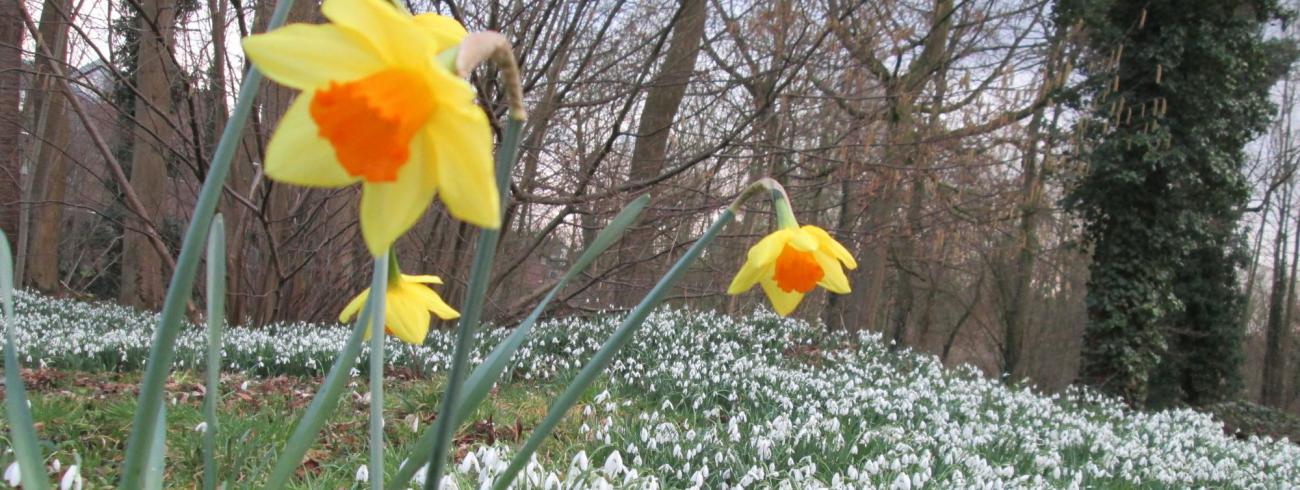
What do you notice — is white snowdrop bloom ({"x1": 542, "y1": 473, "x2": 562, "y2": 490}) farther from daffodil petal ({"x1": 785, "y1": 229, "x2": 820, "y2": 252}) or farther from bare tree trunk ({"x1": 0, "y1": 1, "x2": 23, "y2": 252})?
bare tree trunk ({"x1": 0, "y1": 1, "x2": 23, "y2": 252})

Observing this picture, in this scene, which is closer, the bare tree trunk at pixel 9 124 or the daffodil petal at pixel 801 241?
the daffodil petal at pixel 801 241

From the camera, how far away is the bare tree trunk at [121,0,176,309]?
6.23m

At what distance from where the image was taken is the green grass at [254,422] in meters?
2.88

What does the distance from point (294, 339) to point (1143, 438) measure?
5.97m

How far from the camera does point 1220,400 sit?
14016 millimetres

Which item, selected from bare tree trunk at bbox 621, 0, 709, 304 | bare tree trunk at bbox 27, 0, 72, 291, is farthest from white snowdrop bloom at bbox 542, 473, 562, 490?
bare tree trunk at bbox 27, 0, 72, 291

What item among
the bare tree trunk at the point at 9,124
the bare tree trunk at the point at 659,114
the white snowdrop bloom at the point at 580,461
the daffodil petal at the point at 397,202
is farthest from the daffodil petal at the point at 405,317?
the bare tree trunk at the point at 9,124

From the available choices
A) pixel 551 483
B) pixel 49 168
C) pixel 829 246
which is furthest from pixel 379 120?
pixel 49 168

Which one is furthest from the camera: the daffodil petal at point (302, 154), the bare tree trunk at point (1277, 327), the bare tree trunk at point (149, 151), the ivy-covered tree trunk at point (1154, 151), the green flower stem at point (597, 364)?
the bare tree trunk at point (1277, 327)

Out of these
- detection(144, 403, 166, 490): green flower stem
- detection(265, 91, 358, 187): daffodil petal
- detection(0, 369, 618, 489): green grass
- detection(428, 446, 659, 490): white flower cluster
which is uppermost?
detection(265, 91, 358, 187): daffodil petal

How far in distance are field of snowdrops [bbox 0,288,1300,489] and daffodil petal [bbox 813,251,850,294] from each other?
97cm

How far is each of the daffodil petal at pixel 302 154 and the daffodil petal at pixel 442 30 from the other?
5.6 inches

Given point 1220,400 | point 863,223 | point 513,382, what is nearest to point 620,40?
point 513,382

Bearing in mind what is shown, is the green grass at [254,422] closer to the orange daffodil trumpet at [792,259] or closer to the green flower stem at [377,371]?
the green flower stem at [377,371]
